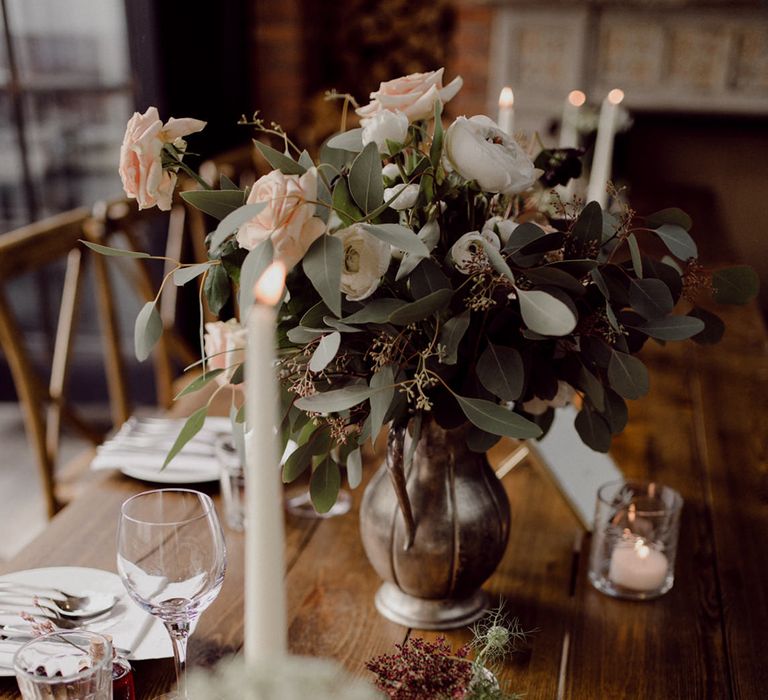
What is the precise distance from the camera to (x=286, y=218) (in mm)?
691

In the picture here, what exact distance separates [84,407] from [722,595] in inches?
113

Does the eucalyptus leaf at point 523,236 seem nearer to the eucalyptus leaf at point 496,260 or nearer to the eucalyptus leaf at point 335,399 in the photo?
the eucalyptus leaf at point 496,260

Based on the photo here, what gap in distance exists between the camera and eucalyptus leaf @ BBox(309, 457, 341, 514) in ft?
2.89

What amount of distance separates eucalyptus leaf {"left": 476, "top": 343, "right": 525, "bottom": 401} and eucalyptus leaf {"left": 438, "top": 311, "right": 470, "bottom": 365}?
32mm

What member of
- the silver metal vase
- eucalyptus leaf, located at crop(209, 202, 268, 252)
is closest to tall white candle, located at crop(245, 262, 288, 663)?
eucalyptus leaf, located at crop(209, 202, 268, 252)

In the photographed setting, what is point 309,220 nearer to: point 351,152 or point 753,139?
point 351,152

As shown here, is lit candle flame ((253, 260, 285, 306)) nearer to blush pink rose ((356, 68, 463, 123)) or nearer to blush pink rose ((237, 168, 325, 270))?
blush pink rose ((237, 168, 325, 270))

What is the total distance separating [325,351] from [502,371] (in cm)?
16

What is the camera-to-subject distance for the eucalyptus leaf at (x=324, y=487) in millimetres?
881

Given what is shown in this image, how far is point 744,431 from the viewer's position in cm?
149

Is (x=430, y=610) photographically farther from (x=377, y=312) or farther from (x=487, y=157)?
(x=487, y=157)

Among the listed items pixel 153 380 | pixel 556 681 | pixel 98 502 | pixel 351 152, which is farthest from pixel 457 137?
pixel 153 380

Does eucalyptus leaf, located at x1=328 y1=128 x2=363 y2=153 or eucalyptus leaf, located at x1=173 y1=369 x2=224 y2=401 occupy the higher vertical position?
eucalyptus leaf, located at x1=328 y1=128 x2=363 y2=153

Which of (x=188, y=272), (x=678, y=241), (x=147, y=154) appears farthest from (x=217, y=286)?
(x=678, y=241)
